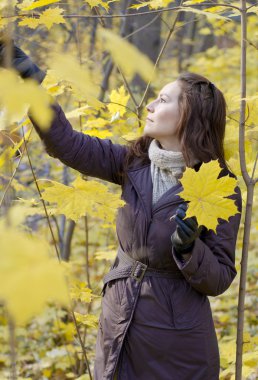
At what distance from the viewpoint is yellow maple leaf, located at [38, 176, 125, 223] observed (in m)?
1.73

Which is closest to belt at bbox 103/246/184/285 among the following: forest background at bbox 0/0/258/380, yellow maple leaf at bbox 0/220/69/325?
forest background at bbox 0/0/258/380

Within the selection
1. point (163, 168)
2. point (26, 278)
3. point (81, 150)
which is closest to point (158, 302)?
point (163, 168)

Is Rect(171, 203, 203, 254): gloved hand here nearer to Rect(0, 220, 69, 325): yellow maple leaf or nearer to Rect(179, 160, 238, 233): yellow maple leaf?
Rect(179, 160, 238, 233): yellow maple leaf

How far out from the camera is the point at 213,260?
1.79 meters

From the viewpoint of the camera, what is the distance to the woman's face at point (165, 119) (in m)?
1.89

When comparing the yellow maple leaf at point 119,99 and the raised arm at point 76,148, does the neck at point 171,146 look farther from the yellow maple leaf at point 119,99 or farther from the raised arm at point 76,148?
the yellow maple leaf at point 119,99

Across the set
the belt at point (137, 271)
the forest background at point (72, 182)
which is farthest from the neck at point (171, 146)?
the belt at point (137, 271)

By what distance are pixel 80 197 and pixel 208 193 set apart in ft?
1.39

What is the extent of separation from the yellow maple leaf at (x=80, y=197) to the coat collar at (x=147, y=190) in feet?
0.53

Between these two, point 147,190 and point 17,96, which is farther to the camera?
point 147,190

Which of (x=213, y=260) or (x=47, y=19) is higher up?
(x=47, y=19)

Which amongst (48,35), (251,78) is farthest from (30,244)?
(251,78)

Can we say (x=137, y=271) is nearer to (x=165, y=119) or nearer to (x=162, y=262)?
(x=162, y=262)

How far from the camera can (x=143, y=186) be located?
193 cm
